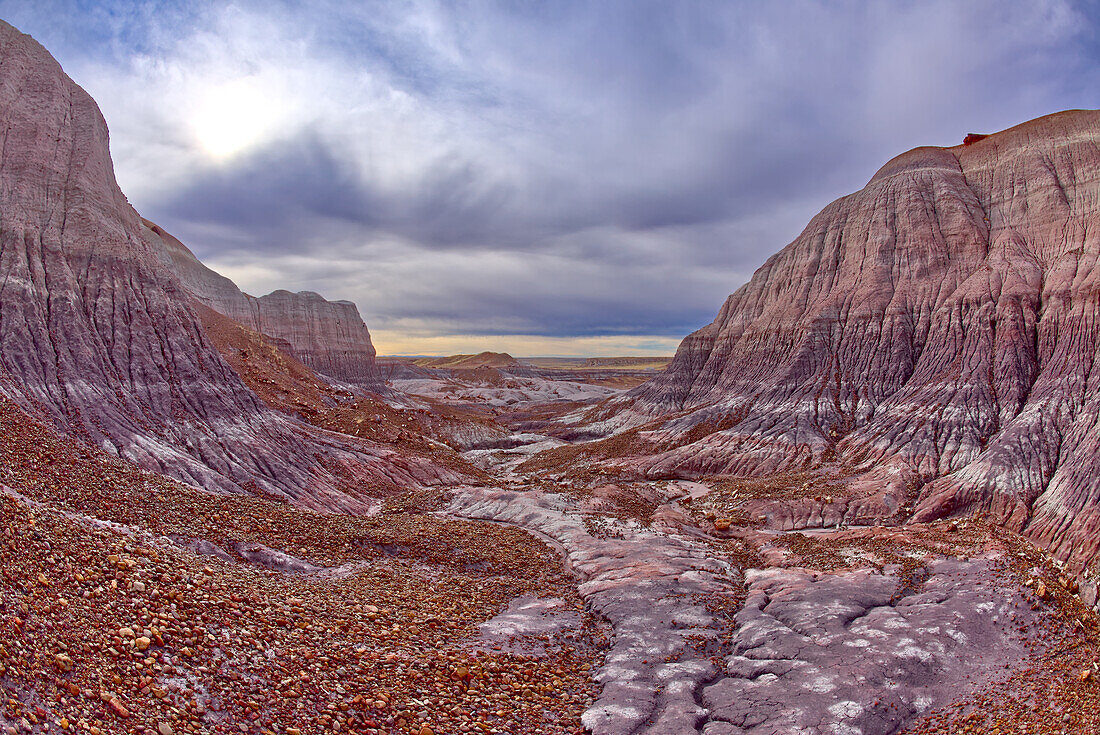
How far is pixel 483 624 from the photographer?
1286cm

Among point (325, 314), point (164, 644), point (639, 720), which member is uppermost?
point (325, 314)

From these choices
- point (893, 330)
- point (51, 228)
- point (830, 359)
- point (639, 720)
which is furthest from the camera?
point (830, 359)

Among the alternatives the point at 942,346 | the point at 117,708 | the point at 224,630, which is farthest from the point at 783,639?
the point at 942,346

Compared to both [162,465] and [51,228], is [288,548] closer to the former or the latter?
[162,465]

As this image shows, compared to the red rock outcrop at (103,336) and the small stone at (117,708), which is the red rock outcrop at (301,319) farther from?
the small stone at (117,708)

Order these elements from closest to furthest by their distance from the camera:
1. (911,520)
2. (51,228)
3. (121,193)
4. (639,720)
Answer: (639,720) → (51,228) → (911,520) → (121,193)

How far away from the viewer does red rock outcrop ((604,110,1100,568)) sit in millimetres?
26938

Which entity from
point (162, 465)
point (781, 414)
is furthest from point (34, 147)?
point (781, 414)

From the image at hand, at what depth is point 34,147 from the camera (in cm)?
2586

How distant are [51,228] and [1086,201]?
213 feet

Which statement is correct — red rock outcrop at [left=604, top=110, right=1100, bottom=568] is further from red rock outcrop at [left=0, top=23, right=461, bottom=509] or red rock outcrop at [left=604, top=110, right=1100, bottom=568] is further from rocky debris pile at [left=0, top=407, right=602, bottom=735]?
red rock outcrop at [left=0, top=23, right=461, bottom=509]

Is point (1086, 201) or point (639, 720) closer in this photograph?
point (639, 720)

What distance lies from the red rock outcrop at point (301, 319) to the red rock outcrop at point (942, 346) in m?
42.7

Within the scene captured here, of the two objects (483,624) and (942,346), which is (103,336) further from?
(942,346)
